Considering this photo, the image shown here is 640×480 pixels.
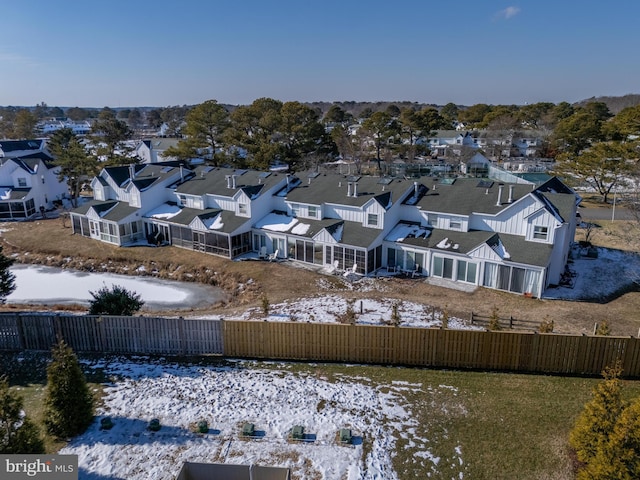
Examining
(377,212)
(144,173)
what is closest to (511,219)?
(377,212)

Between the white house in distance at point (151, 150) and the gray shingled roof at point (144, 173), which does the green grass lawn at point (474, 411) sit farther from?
the white house in distance at point (151, 150)

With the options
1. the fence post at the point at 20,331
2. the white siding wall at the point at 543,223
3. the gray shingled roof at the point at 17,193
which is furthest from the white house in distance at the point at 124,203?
the white siding wall at the point at 543,223

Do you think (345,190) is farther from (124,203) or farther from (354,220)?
(124,203)

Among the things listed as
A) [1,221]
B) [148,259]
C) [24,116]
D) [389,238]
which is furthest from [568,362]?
[24,116]


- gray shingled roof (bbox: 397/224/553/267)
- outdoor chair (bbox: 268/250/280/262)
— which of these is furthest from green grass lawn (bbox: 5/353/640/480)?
outdoor chair (bbox: 268/250/280/262)

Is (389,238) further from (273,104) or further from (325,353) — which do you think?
(273,104)

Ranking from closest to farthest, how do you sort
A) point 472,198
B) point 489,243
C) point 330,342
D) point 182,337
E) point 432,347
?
point 432,347 < point 330,342 < point 182,337 < point 489,243 < point 472,198
